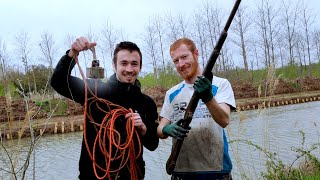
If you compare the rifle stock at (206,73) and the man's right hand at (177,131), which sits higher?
the rifle stock at (206,73)

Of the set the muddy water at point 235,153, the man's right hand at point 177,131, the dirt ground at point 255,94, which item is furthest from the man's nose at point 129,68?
the dirt ground at point 255,94

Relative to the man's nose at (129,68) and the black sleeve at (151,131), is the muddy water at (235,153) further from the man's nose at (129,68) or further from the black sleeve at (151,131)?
the man's nose at (129,68)

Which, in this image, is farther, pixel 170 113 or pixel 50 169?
pixel 50 169

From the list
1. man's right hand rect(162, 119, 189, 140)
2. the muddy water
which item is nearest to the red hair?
man's right hand rect(162, 119, 189, 140)

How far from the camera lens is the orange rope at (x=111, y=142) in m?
2.12

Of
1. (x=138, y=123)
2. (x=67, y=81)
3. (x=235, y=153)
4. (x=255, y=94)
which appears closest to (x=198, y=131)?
(x=138, y=123)

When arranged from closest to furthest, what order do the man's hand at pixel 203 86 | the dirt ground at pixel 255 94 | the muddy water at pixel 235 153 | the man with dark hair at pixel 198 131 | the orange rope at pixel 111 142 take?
the man's hand at pixel 203 86 < the orange rope at pixel 111 142 < the man with dark hair at pixel 198 131 < the muddy water at pixel 235 153 < the dirt ground at pixel 255 94

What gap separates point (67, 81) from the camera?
7.51ft

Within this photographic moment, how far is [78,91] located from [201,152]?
93 cm

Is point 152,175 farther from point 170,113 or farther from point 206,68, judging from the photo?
point 206,68

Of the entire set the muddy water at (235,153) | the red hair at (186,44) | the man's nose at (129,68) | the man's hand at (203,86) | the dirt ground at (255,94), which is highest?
the red hair at (186,44)

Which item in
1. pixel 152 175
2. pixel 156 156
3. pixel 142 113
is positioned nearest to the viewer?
pixel 142 113

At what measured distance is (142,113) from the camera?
7.88 feet

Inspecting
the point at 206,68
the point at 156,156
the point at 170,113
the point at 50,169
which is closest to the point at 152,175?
the point at 156,156
